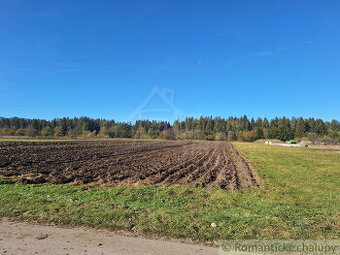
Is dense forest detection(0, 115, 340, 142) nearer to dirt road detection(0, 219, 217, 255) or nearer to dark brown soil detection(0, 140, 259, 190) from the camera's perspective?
dark brown soil detection(0, 140, 259, 190)

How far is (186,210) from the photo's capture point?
7.17m

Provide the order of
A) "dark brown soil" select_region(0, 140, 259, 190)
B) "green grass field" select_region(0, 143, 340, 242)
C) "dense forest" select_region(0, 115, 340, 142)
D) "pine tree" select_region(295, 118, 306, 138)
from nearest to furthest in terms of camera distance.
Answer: "green grass field" select_region(0, 143, 340, 242), "dark brown soil" select_region(0, 140, 259, 190), "dense forest" select_region(0, 115, 340, 142), "pine tree" select_region(295, 118, 306, 138)

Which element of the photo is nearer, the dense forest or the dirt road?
the dirt road

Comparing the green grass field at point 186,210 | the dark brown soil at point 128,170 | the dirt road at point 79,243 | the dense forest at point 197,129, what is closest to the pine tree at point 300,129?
the dense forest at point 197,129

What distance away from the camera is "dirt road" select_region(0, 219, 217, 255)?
4445 mm

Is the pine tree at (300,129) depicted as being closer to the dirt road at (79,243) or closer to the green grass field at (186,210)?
the green grass field at (186,210)

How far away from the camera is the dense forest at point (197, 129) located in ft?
379

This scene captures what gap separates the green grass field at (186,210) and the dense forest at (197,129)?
88.9 m

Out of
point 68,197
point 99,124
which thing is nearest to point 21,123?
point 99,124

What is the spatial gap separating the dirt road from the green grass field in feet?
1.44

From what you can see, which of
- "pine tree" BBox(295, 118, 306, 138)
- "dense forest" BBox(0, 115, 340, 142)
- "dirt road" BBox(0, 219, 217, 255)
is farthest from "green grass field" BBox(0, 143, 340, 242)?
"pine tree" BBox(295, 118, 306, 138)

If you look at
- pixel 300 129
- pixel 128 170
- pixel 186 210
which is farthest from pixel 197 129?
pixel 186 210

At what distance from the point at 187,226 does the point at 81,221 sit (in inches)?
114

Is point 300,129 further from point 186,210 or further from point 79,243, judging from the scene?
point 79,243
